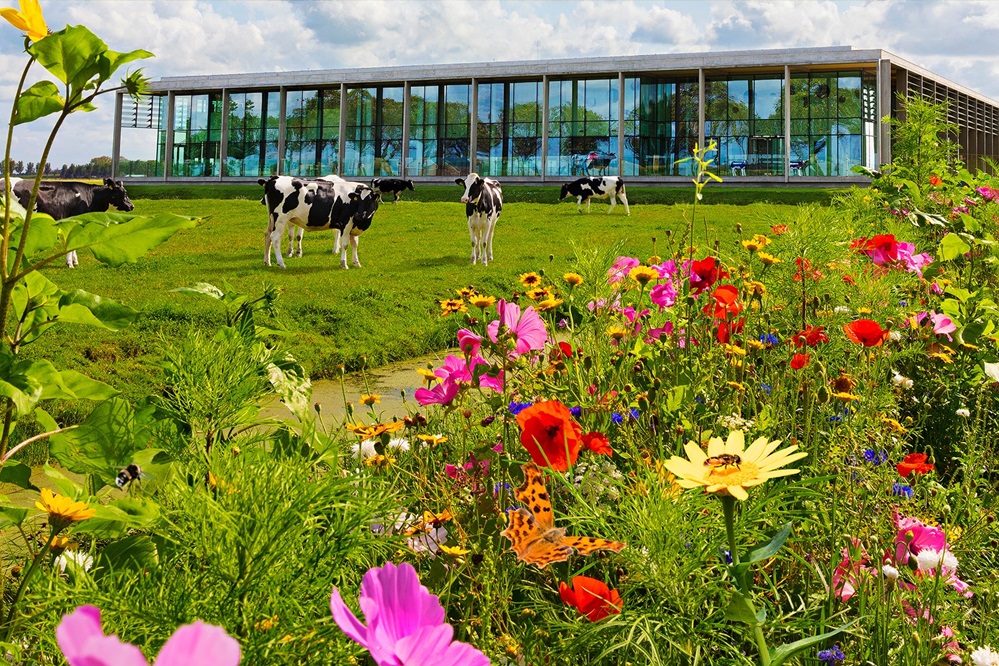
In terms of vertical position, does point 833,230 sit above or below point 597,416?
above

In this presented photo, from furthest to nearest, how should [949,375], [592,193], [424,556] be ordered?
Result: [592,193]
[949,375]
[424,556]

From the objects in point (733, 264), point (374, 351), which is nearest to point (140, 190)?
point (374, 351)

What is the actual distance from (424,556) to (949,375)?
2.64m

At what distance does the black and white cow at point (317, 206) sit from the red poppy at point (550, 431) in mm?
11069

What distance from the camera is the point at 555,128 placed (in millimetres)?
44188

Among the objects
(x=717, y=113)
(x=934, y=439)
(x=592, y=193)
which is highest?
(x=717, y=113)

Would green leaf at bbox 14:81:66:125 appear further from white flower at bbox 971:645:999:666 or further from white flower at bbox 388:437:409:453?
white flower at bbox 971:645:999:666

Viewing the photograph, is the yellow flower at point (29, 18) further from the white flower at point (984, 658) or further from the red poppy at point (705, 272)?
the red poppy at point (705, 272)

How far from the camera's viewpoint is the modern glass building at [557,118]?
41.7m

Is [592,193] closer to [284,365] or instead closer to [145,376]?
[145,376]

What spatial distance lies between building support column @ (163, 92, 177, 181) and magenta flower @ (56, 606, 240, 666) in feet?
175

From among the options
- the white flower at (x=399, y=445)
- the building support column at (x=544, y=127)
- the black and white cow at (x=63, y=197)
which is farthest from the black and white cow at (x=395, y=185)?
the white flower at (x=399, y=445)

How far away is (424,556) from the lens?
61.8 inches

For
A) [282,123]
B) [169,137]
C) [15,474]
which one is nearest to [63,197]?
[15,474]
